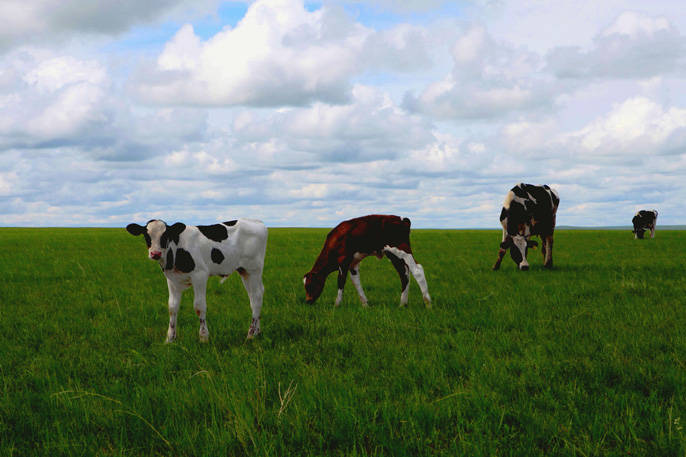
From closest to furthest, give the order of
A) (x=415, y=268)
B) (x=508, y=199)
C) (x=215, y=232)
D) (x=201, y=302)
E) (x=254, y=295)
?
(x=201, y=302), (x=215, y=232), (x=254, y=295), (x=415, y=268), (x=508, y=199)

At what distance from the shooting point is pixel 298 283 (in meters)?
12.5

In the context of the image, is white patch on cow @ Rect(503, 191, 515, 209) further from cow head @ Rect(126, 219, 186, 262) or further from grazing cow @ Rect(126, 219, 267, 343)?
cow head @ Rect(126, 219, 186, 262)

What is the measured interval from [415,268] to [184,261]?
4.36 m

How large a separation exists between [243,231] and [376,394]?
133 inches

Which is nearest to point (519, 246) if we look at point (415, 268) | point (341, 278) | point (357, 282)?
point (415, 268)

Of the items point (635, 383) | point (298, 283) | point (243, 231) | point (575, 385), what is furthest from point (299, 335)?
point (298, 283)

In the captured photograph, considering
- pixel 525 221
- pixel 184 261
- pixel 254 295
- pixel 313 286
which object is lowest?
pixel 313 286

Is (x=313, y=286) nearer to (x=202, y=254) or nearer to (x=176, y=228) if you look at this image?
(x=202, y=254)

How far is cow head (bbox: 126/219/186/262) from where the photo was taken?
19.6 ft

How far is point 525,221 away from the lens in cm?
1542

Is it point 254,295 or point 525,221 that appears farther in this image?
point 525,221

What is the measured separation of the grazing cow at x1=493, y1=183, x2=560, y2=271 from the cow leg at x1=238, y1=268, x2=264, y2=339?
986cm

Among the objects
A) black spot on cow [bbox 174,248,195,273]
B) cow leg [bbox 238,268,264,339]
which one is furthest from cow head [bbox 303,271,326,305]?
black spot on cow [bbox 174,248,195,273]

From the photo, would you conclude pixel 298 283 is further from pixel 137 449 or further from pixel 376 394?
pixel 137 449
